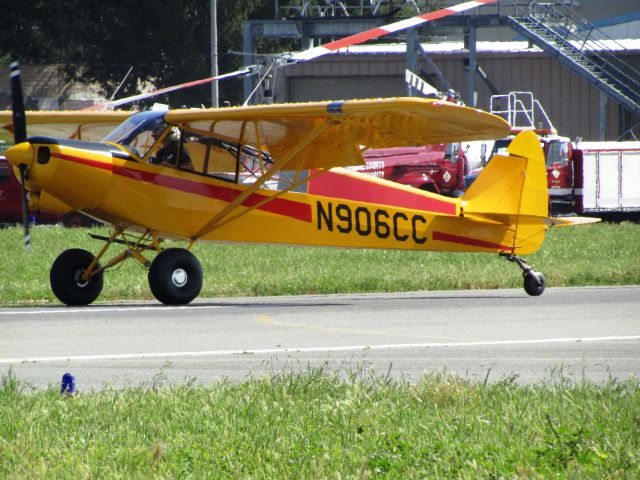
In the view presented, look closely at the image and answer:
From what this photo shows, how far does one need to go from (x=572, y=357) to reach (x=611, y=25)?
47.4 meters

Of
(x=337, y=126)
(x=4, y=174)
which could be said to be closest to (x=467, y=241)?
(x=337, y=126)

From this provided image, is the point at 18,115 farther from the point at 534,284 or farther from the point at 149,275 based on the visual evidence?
the point at 534,284

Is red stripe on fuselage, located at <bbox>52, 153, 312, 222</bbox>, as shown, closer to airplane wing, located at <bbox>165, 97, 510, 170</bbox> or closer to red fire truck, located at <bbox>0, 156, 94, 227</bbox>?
airplane wing, located at <bbox>165, 97, 510, 170</bbox>

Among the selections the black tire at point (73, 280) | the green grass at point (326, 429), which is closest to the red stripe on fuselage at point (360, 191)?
the black tire at point (73, 280)

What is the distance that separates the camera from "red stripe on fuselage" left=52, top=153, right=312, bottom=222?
12.1m

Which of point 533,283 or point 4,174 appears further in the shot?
point 4,174

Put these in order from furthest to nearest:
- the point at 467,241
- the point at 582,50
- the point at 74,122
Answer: the point at 582,50 → the point at 74,122 → the point at 467,241

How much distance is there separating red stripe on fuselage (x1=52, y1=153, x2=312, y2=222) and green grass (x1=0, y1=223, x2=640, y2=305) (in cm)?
143

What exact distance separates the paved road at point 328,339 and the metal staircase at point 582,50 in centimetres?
2821

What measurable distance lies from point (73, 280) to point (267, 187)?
8.15 ft

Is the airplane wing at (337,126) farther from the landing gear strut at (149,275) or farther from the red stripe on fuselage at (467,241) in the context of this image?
the landing gear strut at (149,275)

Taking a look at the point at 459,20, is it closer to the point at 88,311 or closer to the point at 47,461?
the point at 88,311

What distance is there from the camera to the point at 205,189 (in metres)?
12.9

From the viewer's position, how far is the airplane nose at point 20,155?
1146cm
